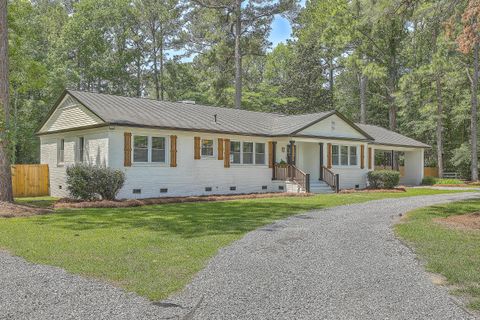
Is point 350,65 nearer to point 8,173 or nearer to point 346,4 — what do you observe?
point 346,4

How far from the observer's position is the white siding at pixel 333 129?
2474 centimetres

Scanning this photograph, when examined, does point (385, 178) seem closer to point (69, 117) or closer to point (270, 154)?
point (270, 154)

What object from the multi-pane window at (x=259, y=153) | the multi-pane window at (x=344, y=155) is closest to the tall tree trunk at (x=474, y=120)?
the multi-pane window at (x=344, y=155)

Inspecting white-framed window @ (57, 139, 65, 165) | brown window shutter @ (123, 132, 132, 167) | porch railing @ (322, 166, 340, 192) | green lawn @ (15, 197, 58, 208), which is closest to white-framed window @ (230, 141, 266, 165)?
porch railing @ (322, 166, 340, 192)

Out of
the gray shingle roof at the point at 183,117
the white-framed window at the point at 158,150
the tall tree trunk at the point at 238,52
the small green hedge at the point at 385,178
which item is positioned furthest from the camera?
the tall tree trunk at the point at 238,52

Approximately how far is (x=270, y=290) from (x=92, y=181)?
41.4 ft

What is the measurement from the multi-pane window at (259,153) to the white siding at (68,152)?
8.28 meters

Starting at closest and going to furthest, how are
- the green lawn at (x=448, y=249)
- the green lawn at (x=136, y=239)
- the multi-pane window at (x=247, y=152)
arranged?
the green lawn at (x=448, y=249), the green lawn at (x=136, y=239), the multi-pane window at (x=247, y=152)

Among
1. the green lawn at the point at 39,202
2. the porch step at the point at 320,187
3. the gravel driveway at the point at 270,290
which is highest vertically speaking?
the porch step at the point at 320,187

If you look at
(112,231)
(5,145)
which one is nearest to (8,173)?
(5,145)

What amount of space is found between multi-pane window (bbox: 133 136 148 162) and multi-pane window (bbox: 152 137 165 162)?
0.38 metres

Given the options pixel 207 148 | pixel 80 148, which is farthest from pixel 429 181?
pixel 80 148

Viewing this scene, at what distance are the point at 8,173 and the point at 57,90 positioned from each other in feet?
71.1

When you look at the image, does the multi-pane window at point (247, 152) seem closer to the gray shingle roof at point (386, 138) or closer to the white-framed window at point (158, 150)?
the white-framed window at point (158, 150)
